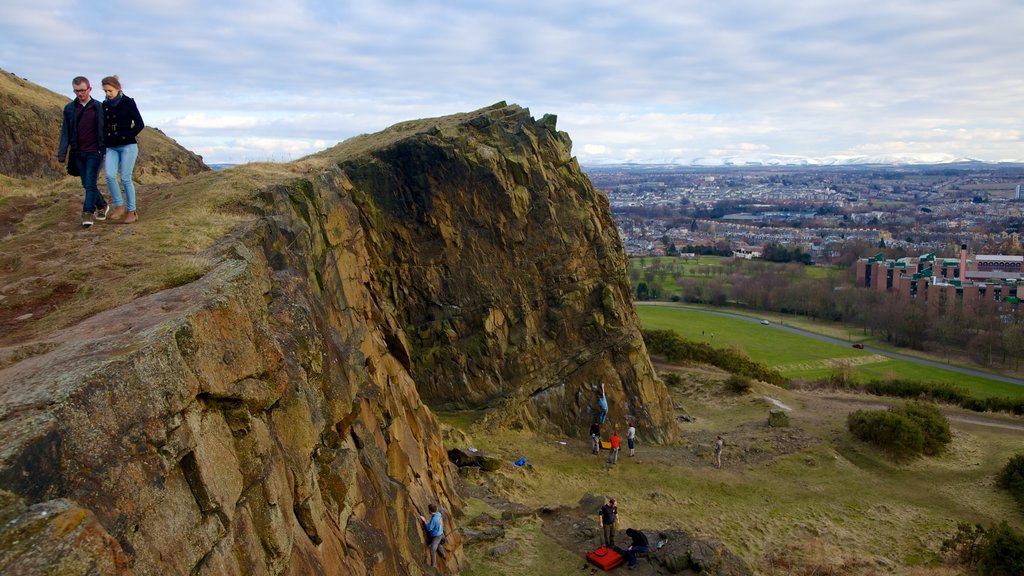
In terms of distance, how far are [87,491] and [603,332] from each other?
29667 mm

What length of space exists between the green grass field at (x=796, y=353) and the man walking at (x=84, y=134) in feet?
182

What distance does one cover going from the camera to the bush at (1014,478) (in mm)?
28172

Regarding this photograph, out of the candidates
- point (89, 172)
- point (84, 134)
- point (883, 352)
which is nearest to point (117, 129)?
point (84, 134)

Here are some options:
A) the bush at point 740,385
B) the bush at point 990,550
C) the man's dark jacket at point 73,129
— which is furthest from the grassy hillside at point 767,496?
the man's dark jacket at point 73,129

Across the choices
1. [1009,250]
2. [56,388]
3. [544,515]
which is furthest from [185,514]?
[1009,250]

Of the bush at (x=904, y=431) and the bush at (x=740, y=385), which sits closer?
the bush at (x=904, y=431)

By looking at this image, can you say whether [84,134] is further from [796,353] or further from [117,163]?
[796,353]

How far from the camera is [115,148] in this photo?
14.0 meters

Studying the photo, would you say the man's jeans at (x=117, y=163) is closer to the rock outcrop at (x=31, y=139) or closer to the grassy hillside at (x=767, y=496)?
the grassy hillside at (x=767, y=496)

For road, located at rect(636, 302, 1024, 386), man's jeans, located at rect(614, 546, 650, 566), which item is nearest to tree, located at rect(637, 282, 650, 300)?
road, located at rect(636, 302, 1024, 386)

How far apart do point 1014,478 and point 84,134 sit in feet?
118

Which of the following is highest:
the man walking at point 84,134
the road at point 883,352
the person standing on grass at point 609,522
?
the man walking at point 84,134

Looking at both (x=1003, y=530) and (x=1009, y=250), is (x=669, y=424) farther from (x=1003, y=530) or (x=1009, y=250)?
(x=1009, y=250)

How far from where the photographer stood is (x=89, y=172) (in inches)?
563
